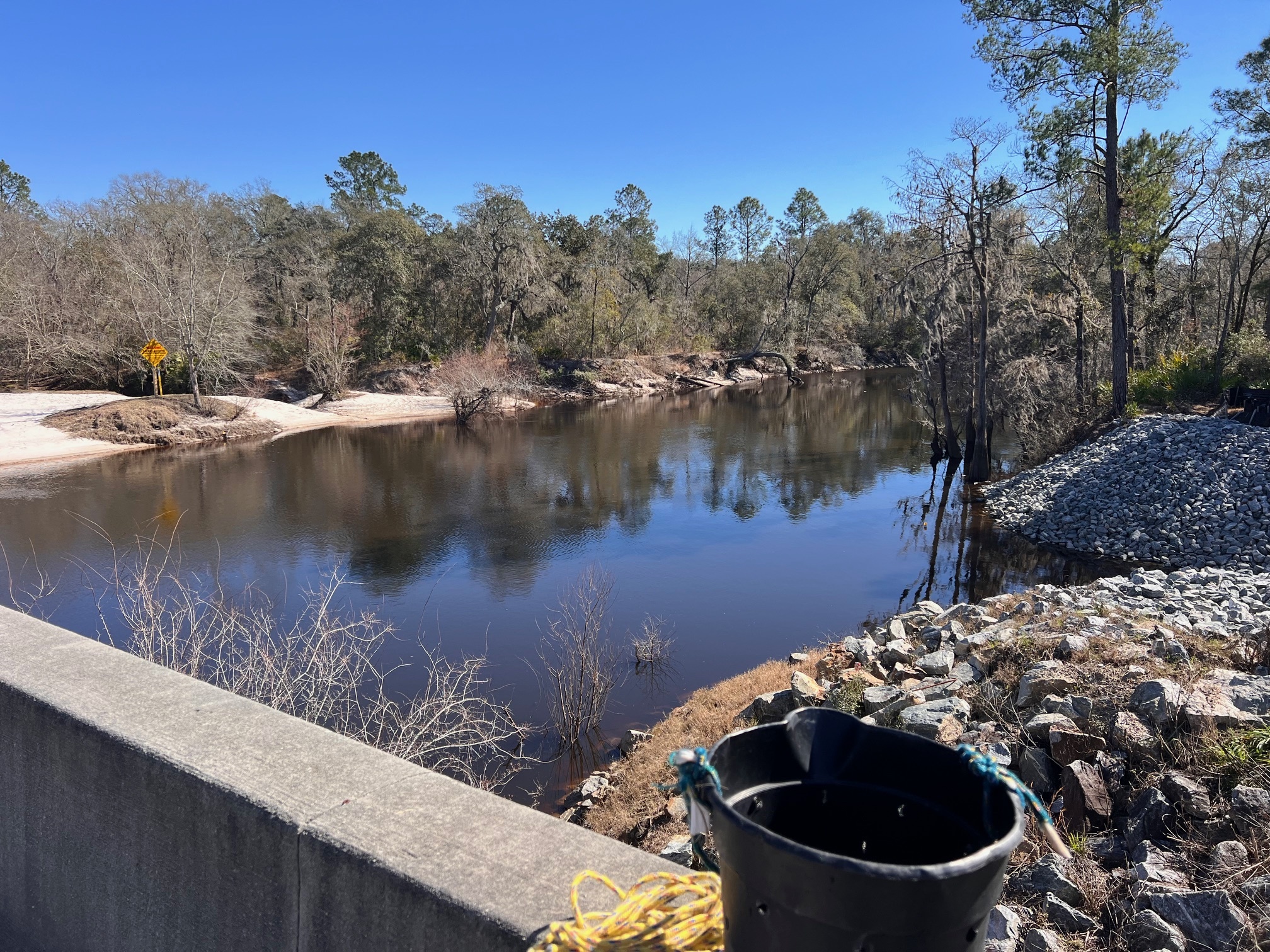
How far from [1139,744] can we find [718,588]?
10390mm

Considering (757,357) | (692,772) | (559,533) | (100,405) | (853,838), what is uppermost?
(757,357)

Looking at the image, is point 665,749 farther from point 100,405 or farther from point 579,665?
point 100,405

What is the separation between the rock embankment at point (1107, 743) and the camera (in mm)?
3381

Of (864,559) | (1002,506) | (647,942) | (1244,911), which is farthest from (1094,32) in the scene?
(647,942)

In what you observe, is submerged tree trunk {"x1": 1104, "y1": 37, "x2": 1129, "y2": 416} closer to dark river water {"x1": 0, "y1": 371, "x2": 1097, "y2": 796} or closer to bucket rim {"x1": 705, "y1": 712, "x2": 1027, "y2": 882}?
dark river water {"x1": 0, "y1": 371, "x2": 1097, "y2": 796}

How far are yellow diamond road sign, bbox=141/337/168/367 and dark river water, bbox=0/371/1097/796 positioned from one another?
4.14 metres

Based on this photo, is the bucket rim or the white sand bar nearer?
the bucket rim

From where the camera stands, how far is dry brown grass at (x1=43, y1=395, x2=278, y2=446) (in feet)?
97.5

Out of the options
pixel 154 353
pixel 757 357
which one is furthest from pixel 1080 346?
pixel 757 357

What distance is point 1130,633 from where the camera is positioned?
6.96 meters

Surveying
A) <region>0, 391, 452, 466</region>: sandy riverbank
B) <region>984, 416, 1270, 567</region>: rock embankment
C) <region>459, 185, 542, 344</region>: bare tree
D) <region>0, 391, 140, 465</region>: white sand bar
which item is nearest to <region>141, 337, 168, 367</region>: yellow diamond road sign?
<region>0, 391, 452, 466</region>: sandy riverbank

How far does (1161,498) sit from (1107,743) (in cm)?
1368

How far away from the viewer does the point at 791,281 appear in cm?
6438

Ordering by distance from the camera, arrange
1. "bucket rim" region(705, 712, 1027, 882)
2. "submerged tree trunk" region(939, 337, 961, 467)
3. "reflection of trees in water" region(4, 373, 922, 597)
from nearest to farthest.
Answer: "bucket rim" region(705, 712, 1027, 882) → "reflection of trees in water" region(4, 373, 922, 597) → "submerged tree trunk" region(939, 337, 961, 467)
